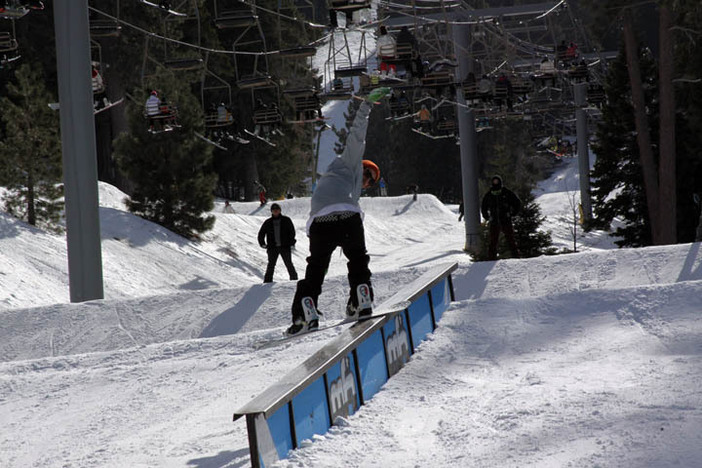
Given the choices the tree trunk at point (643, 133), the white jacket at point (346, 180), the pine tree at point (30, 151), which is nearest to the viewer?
the white jacket at point (346, 180)

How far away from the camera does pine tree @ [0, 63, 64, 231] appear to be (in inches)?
827

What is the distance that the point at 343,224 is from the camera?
786 centimetres

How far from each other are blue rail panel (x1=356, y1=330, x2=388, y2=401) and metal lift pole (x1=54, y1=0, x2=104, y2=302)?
767 centimetres

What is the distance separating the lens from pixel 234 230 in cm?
3173

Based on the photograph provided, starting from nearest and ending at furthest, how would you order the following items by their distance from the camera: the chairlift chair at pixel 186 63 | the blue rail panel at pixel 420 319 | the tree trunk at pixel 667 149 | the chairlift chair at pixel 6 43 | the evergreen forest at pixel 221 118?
1. the blue rail panel at pixel 420 319
2. the chairlift chair at pixel 6 43
3. the chairlift chair at pixel 186 63
4. the evergreen forest at pixel 221 118
5. the tree trunk at pixel 667 149

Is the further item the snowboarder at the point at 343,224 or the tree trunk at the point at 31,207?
the tree trunk at the point at 31,207

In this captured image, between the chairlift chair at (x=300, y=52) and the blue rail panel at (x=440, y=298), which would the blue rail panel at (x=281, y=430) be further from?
the chairlift chair at (x=300, y=52)

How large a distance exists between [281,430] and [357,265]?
3.17 m

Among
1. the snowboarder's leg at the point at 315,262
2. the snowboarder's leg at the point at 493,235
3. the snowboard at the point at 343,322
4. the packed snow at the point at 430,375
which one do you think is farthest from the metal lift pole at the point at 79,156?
the snowboarder's leg at the point at 493,235

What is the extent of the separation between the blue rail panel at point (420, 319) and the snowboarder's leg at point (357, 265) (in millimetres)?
407

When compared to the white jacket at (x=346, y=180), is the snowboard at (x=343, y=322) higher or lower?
lower

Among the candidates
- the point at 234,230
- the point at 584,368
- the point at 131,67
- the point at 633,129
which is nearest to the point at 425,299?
the point at 584,368

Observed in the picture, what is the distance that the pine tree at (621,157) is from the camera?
27938mm

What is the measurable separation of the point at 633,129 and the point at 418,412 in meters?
24.2
